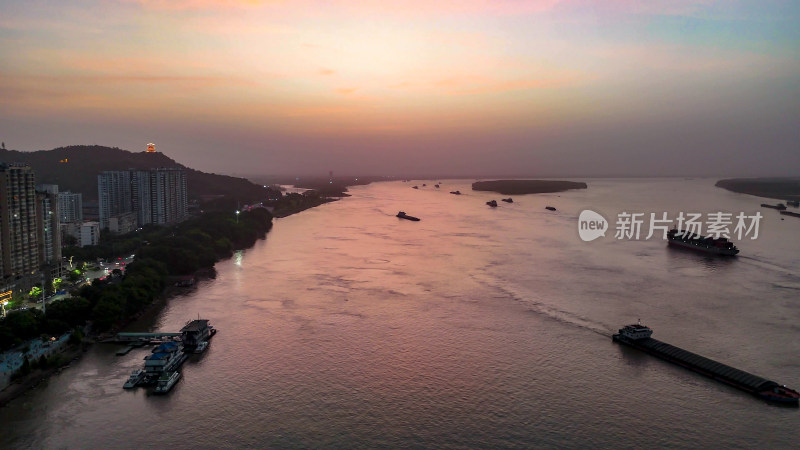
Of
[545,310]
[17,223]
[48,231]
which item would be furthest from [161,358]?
[48,231]

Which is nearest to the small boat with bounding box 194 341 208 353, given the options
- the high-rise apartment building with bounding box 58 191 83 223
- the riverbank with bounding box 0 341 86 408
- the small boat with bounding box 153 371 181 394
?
the small boat with bounding box 153 371 181 394

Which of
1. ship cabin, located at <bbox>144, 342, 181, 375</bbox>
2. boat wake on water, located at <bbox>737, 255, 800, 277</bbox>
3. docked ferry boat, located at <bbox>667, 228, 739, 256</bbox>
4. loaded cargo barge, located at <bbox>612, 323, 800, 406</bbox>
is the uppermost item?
docked ferry boat, located at <bbox>667, 228, 739, 256</bbox>

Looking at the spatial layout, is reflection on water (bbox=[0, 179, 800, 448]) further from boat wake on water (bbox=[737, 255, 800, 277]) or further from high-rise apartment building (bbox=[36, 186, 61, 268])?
high-rise apartment building (bbox=[36, 186, 61, 268])

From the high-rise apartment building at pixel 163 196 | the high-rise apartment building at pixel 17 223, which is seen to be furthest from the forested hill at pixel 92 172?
the high-rise apartment building at pixel 17 223

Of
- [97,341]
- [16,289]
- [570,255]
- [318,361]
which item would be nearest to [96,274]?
[16,289]

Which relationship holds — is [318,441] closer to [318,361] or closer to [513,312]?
[318,361]

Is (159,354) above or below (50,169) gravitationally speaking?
below
